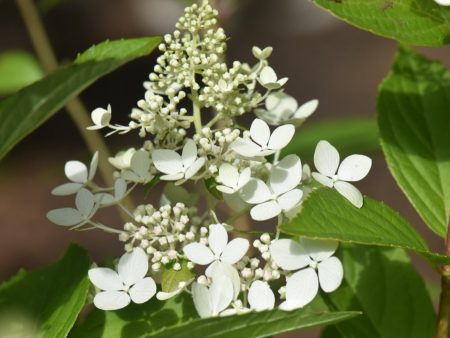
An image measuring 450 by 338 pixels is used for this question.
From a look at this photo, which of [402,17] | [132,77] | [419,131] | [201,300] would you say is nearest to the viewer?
[201,300]

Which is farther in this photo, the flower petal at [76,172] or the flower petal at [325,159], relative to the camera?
the flower petal at [76,172]

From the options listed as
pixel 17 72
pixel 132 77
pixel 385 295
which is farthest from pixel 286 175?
pixel 132 77

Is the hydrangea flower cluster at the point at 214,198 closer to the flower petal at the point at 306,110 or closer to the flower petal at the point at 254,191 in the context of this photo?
the flower petal at the point at 254,191

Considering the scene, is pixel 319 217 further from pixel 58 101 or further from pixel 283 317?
pixel 58 101

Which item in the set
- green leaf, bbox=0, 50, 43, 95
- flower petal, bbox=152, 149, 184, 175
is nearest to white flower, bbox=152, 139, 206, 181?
flower petal, bbox=152, 149, 184, 175

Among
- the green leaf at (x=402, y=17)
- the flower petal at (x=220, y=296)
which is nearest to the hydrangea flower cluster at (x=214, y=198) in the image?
the flower petal at (x=220, y=296)

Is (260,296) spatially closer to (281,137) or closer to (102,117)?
(281,137)

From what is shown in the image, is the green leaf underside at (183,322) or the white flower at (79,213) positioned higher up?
the white flower at (79,213)
